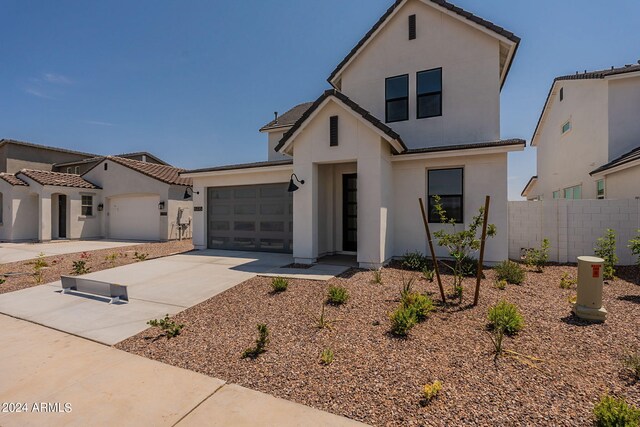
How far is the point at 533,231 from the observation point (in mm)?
9914

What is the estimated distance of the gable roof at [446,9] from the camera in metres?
9.45

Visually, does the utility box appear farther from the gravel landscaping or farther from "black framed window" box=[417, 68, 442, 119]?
"black framed window" box=[417, 68, 442, 119]

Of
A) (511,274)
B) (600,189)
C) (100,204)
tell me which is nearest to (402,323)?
(511,274)

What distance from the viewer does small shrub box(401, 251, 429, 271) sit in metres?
8.48

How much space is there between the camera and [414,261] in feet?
28.2

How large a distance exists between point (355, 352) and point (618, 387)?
280cm

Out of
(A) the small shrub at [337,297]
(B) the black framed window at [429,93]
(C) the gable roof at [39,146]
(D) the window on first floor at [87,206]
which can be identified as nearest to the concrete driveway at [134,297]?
(A) the small shrub at [337,297]

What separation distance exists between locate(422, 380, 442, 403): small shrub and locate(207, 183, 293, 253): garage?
8.42m

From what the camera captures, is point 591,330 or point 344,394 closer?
point 344,394

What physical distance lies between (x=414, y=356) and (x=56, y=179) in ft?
74.0

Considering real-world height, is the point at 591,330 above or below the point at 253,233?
below

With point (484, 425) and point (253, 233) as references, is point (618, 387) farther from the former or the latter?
point (253, 233)

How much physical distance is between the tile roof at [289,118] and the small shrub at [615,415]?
16.2 metres

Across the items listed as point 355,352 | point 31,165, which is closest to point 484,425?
point 355,352
